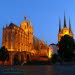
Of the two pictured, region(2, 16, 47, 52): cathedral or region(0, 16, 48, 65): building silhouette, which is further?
region(2, 16, 47, 52): cathedral

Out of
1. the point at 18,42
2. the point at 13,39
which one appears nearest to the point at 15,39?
the point at 13,39

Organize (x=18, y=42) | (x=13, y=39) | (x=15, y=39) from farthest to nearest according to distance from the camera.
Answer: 1. (x=18, y=42)
2. (x=15, y=39)
3. (x=13, y=39)

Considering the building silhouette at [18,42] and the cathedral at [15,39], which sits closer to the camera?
the building silhouette at [18,42]

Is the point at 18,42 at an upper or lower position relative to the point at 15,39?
lower

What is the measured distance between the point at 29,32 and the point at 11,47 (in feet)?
106

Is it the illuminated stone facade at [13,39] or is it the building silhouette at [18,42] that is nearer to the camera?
the building silhouette at [18,42]

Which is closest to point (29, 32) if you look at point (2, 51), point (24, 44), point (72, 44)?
point (24, 44)

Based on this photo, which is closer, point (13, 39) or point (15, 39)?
point (13, 39)

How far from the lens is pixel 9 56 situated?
117m

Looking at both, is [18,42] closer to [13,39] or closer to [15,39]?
[15,39]

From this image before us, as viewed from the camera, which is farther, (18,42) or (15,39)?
(18,42)

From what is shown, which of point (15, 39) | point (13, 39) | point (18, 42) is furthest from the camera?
point (18, 42)

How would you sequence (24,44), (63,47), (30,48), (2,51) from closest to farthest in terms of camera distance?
(63,47) → (2,51) → (24,44) → (30,48)

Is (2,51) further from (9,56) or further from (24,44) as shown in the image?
(24,44)
